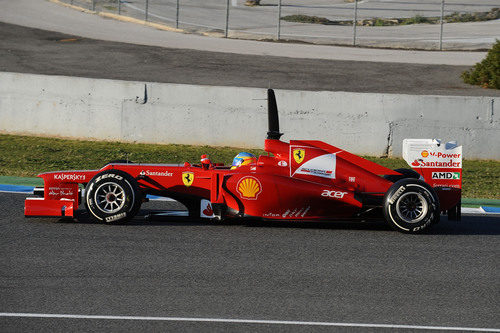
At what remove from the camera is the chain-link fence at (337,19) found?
2892 cm

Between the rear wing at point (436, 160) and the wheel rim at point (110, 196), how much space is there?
3.51 metres

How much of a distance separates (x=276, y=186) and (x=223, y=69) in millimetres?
12595

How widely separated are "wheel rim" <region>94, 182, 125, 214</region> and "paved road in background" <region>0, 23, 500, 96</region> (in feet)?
33.3

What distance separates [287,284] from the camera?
738cm

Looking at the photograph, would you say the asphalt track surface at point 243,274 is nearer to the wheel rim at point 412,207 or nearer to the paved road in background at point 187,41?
the wheel rim at point 412,207

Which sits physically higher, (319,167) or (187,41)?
(187,41)

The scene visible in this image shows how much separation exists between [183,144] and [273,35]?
13964 mm

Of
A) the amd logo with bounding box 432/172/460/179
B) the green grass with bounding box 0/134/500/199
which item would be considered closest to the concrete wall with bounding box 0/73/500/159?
the green grass with bounding box 0/134/500/199

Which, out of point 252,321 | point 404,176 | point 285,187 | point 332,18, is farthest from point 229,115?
point 332,18

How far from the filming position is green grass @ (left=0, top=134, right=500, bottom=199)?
14180 mm

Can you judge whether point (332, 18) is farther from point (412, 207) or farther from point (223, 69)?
point (412, 207)

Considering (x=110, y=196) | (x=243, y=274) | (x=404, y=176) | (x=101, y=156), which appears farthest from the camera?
(x=101, y=156)

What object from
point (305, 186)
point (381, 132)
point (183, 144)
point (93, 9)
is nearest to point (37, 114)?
point (183, 144)

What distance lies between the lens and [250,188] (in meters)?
9.54
